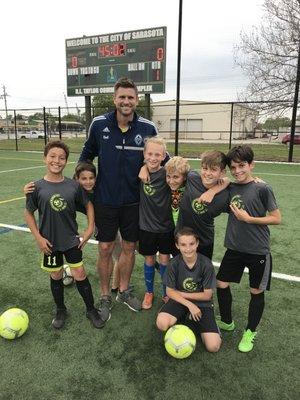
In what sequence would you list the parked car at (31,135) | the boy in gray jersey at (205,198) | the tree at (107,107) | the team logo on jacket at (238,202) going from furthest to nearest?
the parked car at (31,135), the tree at (107,107), the boy in gray jersey at (205,198), the team logo on jacket at (238,202)

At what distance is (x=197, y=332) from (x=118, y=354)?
2.29ft

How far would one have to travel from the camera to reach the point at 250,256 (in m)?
2.76

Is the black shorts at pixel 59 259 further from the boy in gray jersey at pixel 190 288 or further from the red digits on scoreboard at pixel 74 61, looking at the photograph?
the red digits on scoreboard at pixel 74 61

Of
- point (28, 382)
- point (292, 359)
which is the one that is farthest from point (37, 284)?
point (292, 359)

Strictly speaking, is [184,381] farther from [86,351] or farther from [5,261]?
[5,261]

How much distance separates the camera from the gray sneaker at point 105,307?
3215 millimetres

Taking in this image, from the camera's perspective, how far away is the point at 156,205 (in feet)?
10.5

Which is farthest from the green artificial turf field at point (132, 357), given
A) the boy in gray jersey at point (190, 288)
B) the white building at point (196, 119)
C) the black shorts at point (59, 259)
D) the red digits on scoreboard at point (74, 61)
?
the white building at point (196, 119)

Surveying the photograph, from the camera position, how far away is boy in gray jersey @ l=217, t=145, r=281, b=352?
263 centimetres

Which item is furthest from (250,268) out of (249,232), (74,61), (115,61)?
(74,61)

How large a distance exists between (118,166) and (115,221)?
1.71ft

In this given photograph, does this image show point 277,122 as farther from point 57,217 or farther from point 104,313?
point 57,217

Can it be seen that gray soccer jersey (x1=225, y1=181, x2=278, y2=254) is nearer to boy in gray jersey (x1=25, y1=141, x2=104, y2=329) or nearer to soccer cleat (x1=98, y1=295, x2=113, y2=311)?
boy in gray jersey (x1=25, y1=141, x2=104, y2=329)

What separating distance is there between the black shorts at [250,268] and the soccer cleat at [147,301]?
0.85 meters
